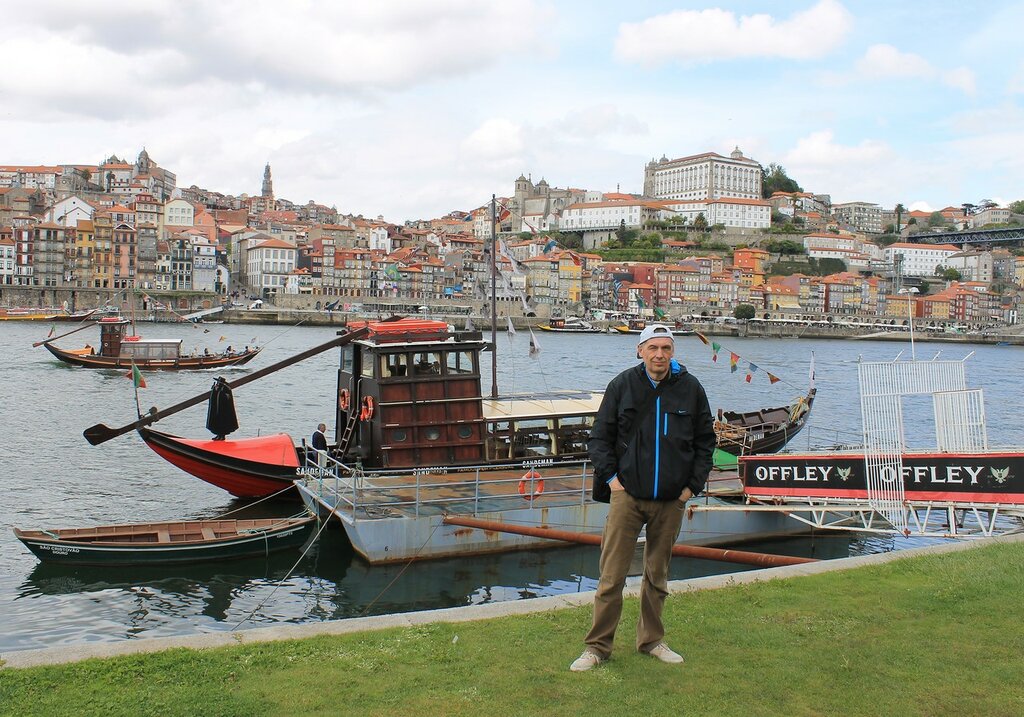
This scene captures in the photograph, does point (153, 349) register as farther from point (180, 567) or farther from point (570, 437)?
point (180, 567)

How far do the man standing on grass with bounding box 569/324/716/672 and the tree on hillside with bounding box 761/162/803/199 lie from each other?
18196cm

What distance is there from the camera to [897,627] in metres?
6.15

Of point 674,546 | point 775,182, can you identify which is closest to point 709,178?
point 775,182

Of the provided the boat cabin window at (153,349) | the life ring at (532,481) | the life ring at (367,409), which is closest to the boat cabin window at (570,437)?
the life ring at (532,481)

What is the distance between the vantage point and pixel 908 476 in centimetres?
1176

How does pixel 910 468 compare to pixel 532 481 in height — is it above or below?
above

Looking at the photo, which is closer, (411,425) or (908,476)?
(908,476)

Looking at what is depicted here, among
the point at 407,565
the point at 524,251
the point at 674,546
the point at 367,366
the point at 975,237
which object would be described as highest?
the point at 975,237

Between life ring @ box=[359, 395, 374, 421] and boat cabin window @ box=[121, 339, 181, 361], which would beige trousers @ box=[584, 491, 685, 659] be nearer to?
life ring @ box=[359, 395, 374, 421]

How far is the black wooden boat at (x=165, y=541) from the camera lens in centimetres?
1151

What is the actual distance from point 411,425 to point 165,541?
3.81m

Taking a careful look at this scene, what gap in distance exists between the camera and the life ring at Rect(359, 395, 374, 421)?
46.5ft

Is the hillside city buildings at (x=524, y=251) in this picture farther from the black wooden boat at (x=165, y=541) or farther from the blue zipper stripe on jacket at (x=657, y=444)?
the blue zipper stripe on jacket at (x=657, y=444)

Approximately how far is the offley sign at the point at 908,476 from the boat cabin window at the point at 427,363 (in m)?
4.73
